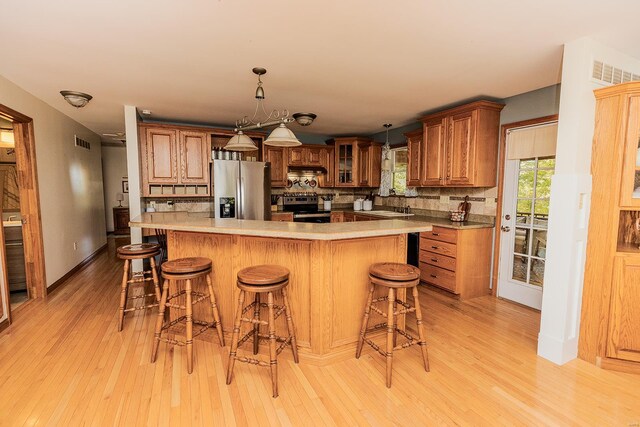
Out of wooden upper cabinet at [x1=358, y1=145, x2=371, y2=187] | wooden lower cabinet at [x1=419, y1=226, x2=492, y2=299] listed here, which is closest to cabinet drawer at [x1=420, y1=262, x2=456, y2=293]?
wooden lower cabinet at [x1=419, y1=226, x2=492, y2=299]

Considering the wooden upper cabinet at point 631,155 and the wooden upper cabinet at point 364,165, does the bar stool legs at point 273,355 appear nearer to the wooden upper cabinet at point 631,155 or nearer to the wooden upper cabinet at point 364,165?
the wooden upper cabinet at point 631,155

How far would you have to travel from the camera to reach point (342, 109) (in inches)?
167

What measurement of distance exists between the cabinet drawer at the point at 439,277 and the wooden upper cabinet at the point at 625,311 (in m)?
1.55

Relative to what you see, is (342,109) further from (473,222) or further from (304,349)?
(304,349)

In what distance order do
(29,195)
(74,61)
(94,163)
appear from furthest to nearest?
1. (94,163)
2. (29,195)
3. (74,61)

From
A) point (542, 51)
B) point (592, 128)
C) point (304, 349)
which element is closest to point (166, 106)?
point (304, 349)

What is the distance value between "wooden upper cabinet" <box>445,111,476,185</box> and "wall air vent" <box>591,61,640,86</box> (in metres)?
1.34

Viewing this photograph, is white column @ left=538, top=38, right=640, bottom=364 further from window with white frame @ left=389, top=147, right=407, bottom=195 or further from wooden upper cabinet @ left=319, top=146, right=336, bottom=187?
wooden upper cabinet @ left=319, top=146, right=336, bottom=187

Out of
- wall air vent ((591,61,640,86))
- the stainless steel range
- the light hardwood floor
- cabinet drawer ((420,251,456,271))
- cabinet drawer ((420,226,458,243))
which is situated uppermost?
wall air vent ((591,61,640,86))

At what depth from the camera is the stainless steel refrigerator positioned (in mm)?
4754

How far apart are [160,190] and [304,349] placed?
3627 millimetres

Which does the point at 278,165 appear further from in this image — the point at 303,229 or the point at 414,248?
the point at 303,229

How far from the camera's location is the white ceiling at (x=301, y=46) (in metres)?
1.89

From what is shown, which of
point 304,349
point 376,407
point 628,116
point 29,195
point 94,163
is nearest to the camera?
point 376,407
